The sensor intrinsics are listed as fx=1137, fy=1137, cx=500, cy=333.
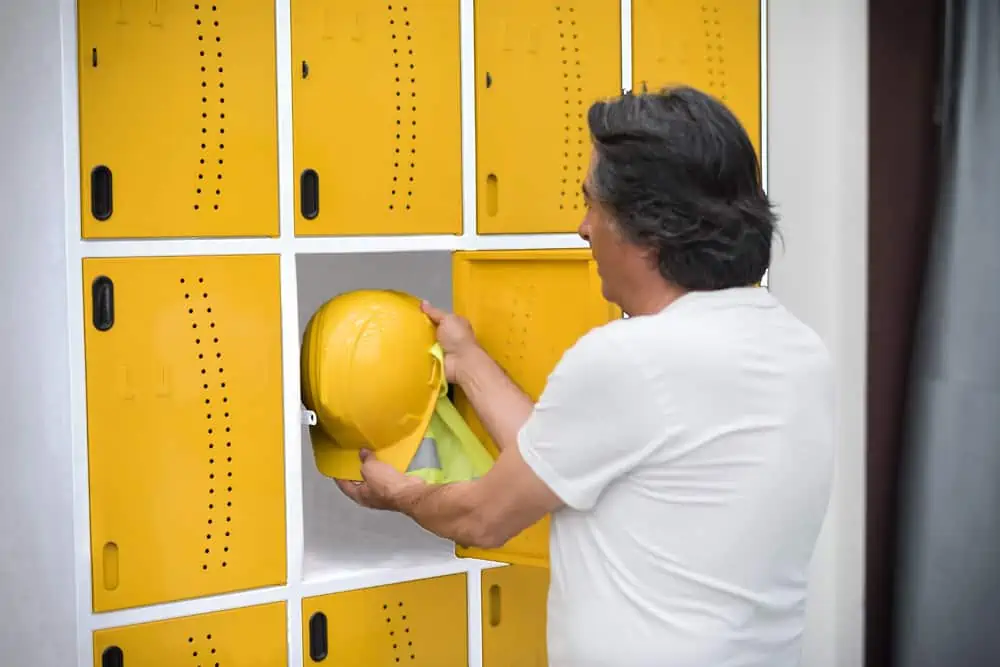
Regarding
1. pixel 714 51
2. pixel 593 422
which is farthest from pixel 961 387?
pixel 593 422

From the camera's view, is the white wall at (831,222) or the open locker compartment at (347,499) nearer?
the open locker compartment at (347,499)

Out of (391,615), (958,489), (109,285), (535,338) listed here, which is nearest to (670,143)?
(535,338)

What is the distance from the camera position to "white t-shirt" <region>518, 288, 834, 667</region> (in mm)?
1413

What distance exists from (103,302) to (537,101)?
861 mm

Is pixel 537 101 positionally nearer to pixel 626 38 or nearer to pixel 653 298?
pixel 626 38

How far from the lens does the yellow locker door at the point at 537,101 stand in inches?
82.7

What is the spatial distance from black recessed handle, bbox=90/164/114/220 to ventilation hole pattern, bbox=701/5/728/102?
1211 mm

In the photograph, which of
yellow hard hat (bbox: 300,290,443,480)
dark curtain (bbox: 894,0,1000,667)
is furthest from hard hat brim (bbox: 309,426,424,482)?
dark curtain (bbox: 894,0,1000,667)

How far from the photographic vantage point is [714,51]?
7.67ft

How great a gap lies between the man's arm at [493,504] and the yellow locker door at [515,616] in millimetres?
531

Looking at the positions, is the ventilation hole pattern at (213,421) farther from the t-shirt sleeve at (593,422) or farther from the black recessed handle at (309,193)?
the t-shirt sleeve at (593,422)

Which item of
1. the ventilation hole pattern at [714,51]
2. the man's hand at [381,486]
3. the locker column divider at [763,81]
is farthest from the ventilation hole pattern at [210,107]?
the locker column divider at [763,81]

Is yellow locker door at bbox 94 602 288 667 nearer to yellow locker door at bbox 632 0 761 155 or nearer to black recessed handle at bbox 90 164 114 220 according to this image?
black recessed handle at bbox 90 164 114 220

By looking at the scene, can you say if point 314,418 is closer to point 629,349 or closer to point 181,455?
point 181,455
